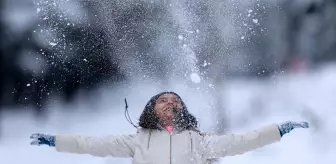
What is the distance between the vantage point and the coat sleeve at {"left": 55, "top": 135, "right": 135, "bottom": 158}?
170 centimetres

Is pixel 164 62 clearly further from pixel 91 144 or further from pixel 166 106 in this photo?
pixel 91 144

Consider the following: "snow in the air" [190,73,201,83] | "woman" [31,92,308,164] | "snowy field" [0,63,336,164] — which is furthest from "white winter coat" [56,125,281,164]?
"snow in the air" [190,73,201,83]

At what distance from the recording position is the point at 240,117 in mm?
2537

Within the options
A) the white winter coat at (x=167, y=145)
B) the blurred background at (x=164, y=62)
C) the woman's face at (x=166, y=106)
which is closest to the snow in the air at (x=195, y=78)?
the blurred background at (x=164, y=62)

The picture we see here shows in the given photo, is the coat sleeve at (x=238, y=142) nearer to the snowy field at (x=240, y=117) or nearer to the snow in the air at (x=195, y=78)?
the snowy field at (x=240, y=117)

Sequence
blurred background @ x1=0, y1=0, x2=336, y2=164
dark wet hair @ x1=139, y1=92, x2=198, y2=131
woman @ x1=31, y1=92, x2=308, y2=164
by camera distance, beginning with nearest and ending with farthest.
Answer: woman @ x1=31, y1=92, x2=308, y2=164 < dark wet hair @ x1=139, y1=92, x2=198, y2=131 < blurred background @ x1=0, y1=0, x2=336, y2=164

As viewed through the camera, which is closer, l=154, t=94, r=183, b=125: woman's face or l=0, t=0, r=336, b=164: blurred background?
l=154, t=94, r=183, b=125: woman's face

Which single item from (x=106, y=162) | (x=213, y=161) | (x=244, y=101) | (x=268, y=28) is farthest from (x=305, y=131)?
(x=106, y=162)

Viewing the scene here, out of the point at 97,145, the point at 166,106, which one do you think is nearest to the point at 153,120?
the point at 166,106

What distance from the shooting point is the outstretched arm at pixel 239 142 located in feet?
5.74

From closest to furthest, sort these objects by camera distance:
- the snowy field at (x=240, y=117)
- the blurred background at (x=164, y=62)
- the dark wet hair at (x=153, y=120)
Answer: the dark wet hair at (x=153, y=120)
the snowy field at (x=240, y=117)
the blurred background at (x=164, y=62)

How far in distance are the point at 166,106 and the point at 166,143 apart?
0.20m

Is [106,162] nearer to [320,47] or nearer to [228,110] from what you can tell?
[228,110]

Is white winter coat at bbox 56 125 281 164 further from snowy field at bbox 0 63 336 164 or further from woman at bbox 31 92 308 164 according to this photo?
snowy field at bbox 0 63 336 164
